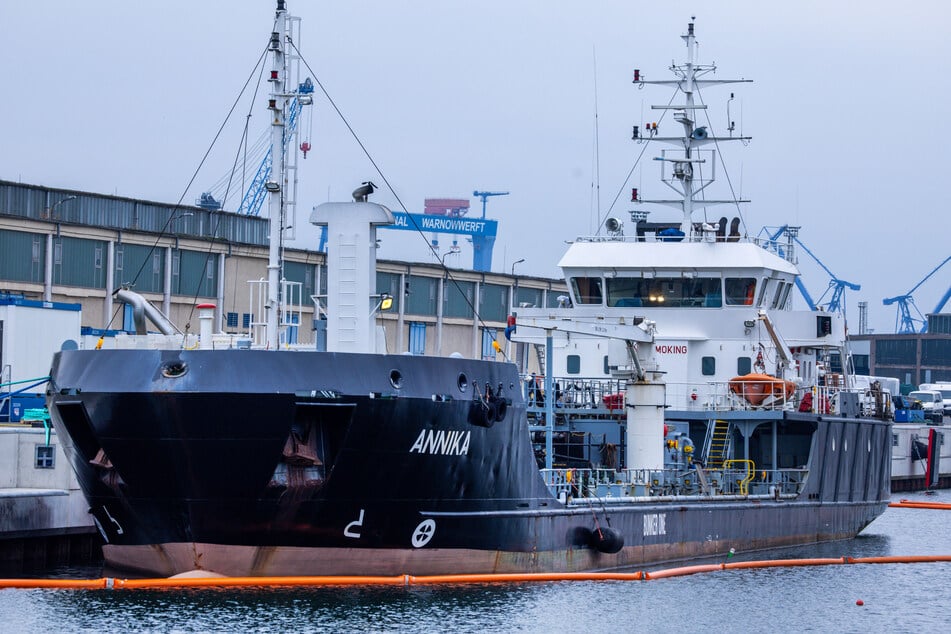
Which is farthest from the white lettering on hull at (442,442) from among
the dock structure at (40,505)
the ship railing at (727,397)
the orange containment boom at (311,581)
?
the ship railing at (727,397)

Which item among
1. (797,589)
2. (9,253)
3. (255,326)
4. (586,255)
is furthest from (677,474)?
(9,253)

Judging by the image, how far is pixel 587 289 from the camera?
100 ft

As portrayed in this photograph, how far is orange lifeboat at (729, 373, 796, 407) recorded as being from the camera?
27922mm

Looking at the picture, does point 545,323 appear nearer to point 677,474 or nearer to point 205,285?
point 677,474

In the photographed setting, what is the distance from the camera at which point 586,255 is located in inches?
1197

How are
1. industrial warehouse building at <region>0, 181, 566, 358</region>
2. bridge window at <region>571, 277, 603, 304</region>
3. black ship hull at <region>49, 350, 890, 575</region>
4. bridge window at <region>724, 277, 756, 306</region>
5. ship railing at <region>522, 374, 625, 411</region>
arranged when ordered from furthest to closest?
1. industrial warehouse building at <region>0, 181, 566, 358</region>
2. bridge window at <region>571, 277, 603, 304</region>
3. bridge window at <region>724, 277, 756, 306</region>
4. ship railing at <region>522, 374, 625, 411</region>
5. black ship hull at <region>49, 350, 890, 575</region>

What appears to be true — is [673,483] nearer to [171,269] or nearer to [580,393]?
[580,393]

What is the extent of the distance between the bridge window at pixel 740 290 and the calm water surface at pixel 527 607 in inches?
240

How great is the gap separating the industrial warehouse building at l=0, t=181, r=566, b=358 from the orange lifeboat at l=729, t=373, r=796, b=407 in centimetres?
870

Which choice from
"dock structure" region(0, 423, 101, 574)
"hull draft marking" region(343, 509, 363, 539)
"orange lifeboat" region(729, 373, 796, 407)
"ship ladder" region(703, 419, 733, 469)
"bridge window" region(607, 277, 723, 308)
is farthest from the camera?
"bridge window" region(607, 277, 723, 308)

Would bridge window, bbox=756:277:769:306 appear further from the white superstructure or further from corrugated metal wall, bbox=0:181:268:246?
corrugated metal wall, bbox=0:181:268:246

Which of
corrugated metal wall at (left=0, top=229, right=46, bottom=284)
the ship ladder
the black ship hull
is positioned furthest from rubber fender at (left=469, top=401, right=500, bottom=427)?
corrugated metal wall at (left=0, top=229, right=46, bottom=284)

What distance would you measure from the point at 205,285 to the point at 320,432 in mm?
23057

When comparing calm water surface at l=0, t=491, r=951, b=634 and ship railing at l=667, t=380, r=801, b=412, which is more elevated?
ship railing at l=667, t=380, r=801, b=412
